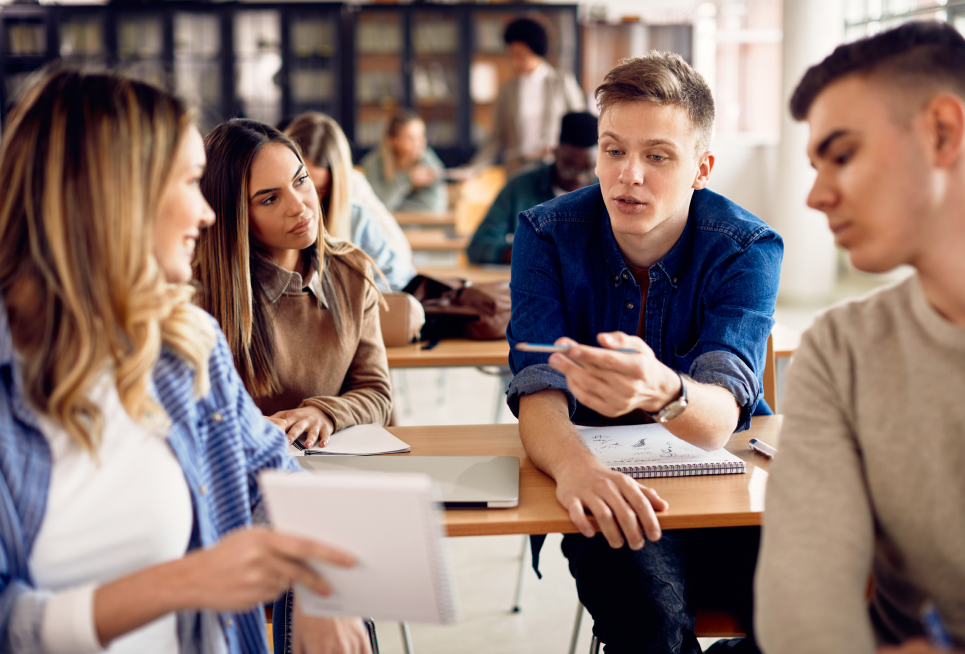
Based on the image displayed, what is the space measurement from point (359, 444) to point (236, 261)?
0.46 meters

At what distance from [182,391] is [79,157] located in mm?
302

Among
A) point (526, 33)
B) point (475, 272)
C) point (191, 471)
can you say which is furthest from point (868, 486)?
point (526, 33)

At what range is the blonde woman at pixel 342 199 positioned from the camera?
2.69m

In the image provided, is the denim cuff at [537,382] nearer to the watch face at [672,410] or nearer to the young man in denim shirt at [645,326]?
the young man in denim shirt at [645,326]

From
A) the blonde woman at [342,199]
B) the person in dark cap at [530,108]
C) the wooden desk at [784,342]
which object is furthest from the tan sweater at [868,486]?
the person in dark cap at [530,108]

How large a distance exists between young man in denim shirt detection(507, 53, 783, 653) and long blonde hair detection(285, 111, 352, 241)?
1106 mm

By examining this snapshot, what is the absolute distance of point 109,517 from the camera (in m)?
0.95

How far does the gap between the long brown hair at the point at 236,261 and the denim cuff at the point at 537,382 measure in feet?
1.69

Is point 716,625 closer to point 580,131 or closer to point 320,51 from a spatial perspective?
point 580,131

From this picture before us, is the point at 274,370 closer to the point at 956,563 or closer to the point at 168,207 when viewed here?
the point at 168,207

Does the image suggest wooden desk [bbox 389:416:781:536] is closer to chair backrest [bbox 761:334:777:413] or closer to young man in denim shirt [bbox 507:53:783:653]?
young man in denim shirt [bbox 507:53:783:653]

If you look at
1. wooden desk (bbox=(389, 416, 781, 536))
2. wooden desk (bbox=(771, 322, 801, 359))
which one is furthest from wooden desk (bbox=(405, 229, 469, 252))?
wooden desk (bbox=(389, 416, 781, 536))

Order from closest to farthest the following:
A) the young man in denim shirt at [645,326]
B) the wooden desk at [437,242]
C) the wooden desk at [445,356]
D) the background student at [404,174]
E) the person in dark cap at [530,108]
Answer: the young man in denim shirt at [645,326]
the wooden desk at [445,356]
the wooden desk at [437,242]
the person in dark cap at [530,108]
the background student at [404,174]

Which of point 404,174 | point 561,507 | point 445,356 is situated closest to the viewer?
point 561,507
